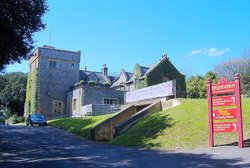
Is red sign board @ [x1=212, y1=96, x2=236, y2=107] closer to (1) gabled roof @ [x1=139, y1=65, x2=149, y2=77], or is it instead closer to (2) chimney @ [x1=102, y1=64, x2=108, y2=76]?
(1) gabled roof @ [x1=139, y1=65, x2=149, y2=77]

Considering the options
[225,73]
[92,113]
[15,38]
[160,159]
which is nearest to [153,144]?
[160,159]

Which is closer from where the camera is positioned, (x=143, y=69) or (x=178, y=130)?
(x=178, y=130)

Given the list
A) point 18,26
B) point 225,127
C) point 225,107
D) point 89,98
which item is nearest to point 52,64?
point 89,98

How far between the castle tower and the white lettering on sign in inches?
940

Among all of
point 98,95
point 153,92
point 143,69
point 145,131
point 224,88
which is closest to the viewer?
point 224,88

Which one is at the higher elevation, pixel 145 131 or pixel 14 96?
pixel 14 96

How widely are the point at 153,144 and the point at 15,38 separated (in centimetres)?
823

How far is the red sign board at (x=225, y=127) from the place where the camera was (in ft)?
46.0

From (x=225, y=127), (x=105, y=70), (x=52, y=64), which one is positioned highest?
(x=105, y=70)

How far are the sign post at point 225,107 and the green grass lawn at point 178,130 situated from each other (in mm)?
737

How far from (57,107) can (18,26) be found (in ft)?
136

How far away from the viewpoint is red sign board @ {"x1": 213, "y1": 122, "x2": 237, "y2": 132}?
14.0 metres

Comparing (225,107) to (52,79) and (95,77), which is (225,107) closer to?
(52,79)

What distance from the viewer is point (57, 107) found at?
53.5 meters
